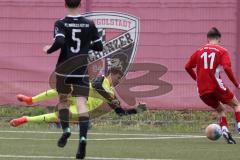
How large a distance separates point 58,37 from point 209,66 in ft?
13.8

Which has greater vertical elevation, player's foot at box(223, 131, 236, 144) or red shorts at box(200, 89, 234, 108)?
red shorts at box(200, 89, 234, 108)

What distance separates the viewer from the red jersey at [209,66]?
45.3 ft

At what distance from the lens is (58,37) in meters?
10.3

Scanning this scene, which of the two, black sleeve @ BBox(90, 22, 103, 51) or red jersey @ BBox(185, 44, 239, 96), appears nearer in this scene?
black sleeve @ BBox(90, 22, 103, 51)

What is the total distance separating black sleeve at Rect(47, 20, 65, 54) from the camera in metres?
10.2

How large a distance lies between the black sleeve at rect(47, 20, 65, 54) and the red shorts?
14.1ft

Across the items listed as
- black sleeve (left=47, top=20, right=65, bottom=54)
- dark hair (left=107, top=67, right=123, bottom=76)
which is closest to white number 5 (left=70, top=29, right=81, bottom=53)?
black sleeve (left=47, top=20, right=65, bottom=54)

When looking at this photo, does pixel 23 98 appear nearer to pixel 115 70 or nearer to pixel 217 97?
pixel 217 97

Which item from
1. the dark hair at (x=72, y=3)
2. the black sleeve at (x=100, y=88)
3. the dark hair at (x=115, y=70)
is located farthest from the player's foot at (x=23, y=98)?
the dark hair at (x=72, y=3)

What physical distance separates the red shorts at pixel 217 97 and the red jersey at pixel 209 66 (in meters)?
0.06

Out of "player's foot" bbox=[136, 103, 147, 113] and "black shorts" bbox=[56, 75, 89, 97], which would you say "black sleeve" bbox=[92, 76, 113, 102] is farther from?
"black shorts" bbox=[56, 75, 89, 97]

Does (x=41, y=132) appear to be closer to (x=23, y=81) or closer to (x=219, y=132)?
(x=23, y=81)

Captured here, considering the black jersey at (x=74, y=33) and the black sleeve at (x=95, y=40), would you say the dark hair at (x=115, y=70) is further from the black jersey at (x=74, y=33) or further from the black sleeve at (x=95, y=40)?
the black jersey at (x=74, y=33)

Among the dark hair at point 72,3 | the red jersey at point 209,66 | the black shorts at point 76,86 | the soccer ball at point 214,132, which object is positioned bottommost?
the soccer ball at point 214,132
